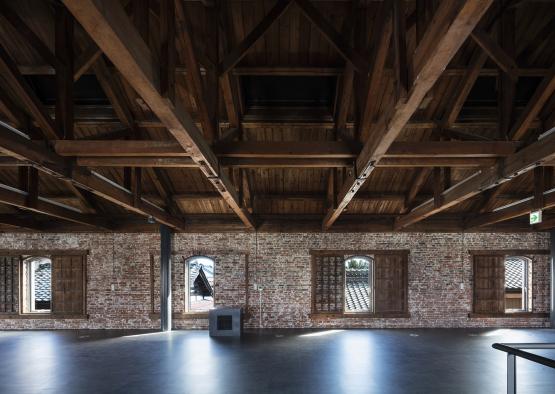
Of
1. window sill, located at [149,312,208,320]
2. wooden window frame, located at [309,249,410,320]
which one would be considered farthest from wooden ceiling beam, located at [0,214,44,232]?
wooden window frame, located at [309,249,410,320]

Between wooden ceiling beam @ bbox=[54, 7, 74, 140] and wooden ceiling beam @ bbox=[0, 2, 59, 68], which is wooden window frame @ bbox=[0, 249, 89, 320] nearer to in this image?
wooden ceiling beam @ bbox=[54, 7, 74, 140]

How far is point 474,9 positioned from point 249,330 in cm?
1053

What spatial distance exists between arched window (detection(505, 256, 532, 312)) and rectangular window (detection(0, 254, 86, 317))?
42.6 ft

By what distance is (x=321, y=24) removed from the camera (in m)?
4.67

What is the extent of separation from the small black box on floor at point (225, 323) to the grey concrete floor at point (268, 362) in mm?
367

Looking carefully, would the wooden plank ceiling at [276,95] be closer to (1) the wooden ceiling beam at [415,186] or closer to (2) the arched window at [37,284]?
(1) the wooden ceiling beam at [415,186]

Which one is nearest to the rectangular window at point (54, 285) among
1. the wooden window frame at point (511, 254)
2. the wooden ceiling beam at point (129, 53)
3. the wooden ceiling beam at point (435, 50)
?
the wooden ceiling beam at point (129, 53)

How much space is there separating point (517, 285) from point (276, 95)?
1317 centimetres

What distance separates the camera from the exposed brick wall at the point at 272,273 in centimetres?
1139

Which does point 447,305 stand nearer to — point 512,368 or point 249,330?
point 249,330

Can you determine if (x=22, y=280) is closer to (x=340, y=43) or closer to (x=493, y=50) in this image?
(x=340, y=43)

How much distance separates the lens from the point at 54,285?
1150cm

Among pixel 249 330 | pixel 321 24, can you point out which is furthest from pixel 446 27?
pixel 249 330

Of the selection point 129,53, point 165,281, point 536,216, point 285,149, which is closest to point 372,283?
point 536,216
